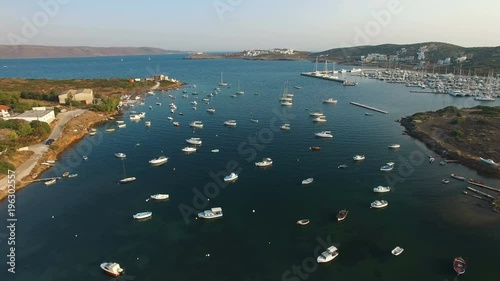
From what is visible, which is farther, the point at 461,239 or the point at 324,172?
the point at 324,172

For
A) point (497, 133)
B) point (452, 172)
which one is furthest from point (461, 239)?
point (497, 133)

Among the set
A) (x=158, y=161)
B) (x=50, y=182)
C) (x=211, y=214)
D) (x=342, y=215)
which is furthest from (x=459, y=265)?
(x=50, y=182)

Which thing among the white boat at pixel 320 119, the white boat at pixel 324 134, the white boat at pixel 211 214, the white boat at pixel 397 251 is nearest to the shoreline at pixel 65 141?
the white boat at pixel 211 214

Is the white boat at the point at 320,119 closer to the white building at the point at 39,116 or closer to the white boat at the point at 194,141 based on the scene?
the white boat at the point at 194,141

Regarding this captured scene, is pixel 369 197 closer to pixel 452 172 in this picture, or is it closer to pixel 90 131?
pixel 452 172

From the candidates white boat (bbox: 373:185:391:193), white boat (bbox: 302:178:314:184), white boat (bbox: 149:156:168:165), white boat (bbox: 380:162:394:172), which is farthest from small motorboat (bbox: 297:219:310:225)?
white boat (bbox: 149:156:168:165)

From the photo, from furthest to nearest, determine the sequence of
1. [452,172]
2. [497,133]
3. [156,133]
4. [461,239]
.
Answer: [156,133] < [497,133] < [452,172] < [461,239]

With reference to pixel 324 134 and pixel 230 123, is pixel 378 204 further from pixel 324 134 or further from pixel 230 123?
pixel 230 123

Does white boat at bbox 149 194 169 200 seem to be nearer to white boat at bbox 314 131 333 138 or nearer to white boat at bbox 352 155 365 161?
white boat at bbox 352 155 365 161
